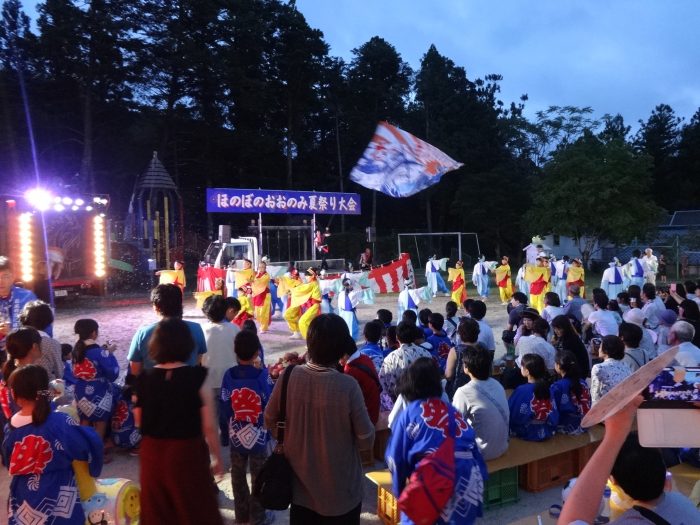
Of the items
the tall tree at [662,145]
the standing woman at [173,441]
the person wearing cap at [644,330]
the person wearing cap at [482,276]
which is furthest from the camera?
the tall tree at [662,145]

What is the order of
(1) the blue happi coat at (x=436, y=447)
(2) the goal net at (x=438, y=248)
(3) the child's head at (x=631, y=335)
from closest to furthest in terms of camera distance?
1. (1) the blue happi coat at (x=436, y=447)
2. (3) the child's head at (x=631, y=335)
3. (2) the goal net at (x=438, y=248)

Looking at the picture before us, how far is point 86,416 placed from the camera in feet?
15.7

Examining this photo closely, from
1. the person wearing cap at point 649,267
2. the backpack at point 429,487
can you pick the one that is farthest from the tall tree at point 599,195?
the backpack at point 429,487

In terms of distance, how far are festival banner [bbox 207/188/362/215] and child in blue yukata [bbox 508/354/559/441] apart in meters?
14.9

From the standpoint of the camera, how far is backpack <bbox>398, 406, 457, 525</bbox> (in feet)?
8.33

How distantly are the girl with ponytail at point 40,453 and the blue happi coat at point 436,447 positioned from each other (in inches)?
66.2

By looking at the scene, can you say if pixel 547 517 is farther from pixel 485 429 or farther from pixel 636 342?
pixel 636 342

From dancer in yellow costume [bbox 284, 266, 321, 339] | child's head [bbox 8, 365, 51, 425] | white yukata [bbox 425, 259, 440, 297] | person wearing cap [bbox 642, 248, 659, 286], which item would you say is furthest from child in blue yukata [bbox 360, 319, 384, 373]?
person wearing cap [bbox 642, 248, 659, 286]

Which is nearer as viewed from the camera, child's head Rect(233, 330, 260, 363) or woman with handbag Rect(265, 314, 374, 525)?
woman with handbag Rect(265, 314, 374, 525)

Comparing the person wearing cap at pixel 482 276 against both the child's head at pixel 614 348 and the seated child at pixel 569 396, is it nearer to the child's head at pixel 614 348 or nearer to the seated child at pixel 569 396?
the child's head at pixel 614 348

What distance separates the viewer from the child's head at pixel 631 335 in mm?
5031

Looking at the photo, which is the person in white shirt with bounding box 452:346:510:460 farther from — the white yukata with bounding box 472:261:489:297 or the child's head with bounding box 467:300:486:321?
the white yukata with bounding box 472:261:489:297

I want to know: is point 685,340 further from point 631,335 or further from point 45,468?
point 45,468

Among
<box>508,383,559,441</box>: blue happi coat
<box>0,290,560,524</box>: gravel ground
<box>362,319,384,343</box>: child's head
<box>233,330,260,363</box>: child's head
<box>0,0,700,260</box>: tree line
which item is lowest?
<box>0,290,560,524</box>: gravel ground
